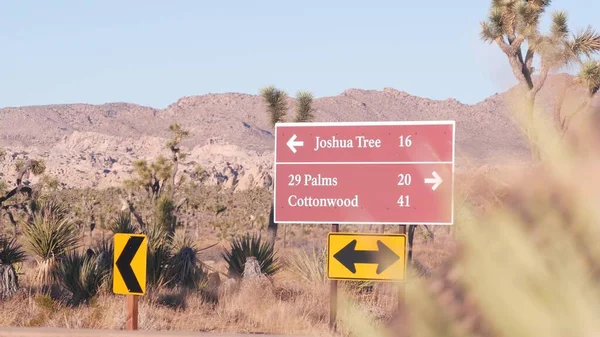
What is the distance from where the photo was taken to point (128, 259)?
448 inches

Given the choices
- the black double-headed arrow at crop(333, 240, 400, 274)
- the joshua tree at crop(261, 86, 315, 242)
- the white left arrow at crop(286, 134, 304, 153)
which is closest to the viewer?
the black double-headed arrow at crop(333, 240, 400, 274)

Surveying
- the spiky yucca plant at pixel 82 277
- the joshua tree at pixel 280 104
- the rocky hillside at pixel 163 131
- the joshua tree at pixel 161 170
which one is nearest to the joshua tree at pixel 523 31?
the joshua tree at pixel 280 104

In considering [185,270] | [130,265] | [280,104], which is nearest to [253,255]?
[185,270]

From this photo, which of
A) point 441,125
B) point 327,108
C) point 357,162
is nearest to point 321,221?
point 357,162

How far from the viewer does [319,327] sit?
12367 mm

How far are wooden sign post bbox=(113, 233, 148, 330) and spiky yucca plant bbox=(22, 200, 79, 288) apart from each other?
4.80 meters

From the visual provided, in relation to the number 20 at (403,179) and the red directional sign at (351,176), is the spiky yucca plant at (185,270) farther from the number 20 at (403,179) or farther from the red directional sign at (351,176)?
the number 20 at (403,179)

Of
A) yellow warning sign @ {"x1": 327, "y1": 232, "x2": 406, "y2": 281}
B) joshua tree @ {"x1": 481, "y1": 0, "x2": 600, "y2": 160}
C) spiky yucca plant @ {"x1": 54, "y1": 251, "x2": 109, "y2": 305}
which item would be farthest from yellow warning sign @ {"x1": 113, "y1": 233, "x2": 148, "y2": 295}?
joshua tree @ {"x1": 481, "y1": 0, "x2": 600, "y2": 160}

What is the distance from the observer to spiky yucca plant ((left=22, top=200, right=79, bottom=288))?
52.2 ft

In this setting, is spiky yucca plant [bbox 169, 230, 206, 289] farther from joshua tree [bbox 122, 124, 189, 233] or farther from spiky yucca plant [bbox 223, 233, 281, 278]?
joshua tree [bbox 122, 124, 189, 233]

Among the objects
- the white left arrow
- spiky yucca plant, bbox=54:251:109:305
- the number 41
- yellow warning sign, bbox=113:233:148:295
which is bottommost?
spiky yucca plant, bbox=54:251:109:305

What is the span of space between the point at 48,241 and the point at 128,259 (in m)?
5.31

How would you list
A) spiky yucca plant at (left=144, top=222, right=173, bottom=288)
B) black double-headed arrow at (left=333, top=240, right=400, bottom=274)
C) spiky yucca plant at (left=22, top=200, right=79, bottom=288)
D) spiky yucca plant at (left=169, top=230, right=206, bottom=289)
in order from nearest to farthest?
black double-headed arrow at (left=333, top=240, right=400, bottom=274) → spiky yucca plant at (left=144, top=222, right=173, bottom=288) → spiky yucca plant at (left=22, top=200, right=79, bottom=288) → spiky yucca plant at (left=169, top=230, right=206, bottom=289)

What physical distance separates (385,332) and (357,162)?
39.7 feet
